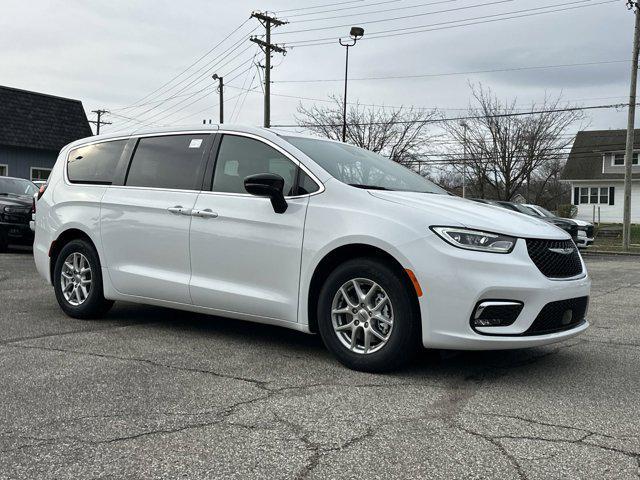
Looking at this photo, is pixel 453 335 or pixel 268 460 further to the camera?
pixel 453 335

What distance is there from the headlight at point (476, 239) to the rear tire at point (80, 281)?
131 inches

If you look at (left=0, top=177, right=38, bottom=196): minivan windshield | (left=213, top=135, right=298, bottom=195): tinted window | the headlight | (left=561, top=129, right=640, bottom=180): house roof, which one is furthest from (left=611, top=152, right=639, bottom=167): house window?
the headlight

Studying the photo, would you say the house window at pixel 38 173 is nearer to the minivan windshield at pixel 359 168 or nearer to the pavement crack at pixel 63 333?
the pavement crack at pixel 63 333

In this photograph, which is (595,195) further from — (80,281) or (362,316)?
(362,316)

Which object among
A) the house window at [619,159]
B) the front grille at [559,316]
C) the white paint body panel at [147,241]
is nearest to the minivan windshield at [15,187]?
the white paint body panel at [147,241]

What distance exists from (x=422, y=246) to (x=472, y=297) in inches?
17.3

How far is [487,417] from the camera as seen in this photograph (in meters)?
3.55

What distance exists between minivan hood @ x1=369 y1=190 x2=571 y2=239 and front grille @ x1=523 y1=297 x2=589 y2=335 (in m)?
0.45

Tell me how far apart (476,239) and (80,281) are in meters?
3.82

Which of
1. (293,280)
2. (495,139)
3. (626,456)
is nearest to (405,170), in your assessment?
(293,280)

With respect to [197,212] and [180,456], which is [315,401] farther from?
[197,212]

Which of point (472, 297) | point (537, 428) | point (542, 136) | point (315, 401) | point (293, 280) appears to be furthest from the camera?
point (542, 136)

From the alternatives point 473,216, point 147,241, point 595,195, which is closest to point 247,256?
point 147,241

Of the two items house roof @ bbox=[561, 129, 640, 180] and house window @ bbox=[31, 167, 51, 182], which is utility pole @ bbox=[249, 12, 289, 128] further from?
house roof @ bbox=[561, 129, 640, 180]
